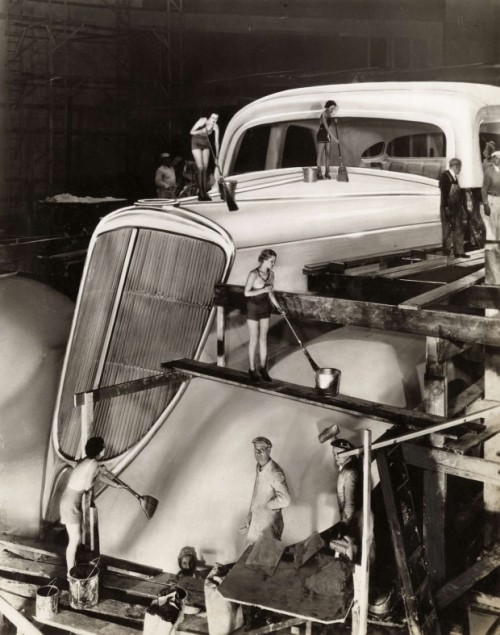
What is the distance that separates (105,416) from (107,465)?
0.35 m

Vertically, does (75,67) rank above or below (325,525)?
above

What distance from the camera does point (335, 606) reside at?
4203 mm

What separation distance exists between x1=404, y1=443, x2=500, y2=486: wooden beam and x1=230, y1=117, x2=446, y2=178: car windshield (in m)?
4.17

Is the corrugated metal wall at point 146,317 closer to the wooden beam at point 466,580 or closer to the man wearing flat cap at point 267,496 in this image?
the man wearing flat cap at point 267,496

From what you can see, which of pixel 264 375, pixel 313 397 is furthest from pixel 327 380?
pixel 264 375

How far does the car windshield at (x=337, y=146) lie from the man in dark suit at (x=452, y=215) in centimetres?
130

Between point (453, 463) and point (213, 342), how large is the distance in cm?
205

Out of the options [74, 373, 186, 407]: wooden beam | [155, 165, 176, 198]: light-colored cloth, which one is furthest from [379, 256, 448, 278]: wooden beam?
[155, 165, 176, 198]: light-colored cloth

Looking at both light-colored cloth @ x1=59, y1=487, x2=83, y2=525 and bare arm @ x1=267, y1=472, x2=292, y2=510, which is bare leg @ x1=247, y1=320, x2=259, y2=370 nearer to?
bare arm @ x1=267, y1=472, x2=292, y2=510

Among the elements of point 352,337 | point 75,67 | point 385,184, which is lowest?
point 352,337

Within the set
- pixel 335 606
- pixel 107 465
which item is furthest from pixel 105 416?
pixel 335 606

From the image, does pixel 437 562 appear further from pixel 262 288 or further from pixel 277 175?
pixel 277 175

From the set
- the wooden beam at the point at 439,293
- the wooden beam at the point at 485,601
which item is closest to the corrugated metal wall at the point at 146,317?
the wooden beam at the point at 439,293

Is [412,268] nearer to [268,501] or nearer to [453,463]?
[453,463]
